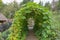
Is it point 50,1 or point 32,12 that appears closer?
point 32,12

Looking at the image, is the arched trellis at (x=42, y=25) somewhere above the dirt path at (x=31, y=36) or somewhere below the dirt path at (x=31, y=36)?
above

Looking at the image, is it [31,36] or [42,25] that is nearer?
[42,25]

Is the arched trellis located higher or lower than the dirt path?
higher

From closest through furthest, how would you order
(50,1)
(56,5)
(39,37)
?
(39,37) < (56,5) < (50,1)

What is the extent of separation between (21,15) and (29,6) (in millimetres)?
585

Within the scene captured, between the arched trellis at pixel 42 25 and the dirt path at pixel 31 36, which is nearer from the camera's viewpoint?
the arched trellis at pixel 42 25

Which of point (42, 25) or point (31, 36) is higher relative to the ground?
point (42, 25)

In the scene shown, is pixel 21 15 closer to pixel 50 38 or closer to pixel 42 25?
pixel 42 25

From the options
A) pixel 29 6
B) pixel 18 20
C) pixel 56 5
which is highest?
pixel 29 6

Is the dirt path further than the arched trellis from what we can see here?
Yes

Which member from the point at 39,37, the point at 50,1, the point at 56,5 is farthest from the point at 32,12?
the point at 50,1

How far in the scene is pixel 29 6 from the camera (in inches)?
360

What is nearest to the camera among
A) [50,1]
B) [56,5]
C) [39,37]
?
[39,37]

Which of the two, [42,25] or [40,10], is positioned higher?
[40,10]
